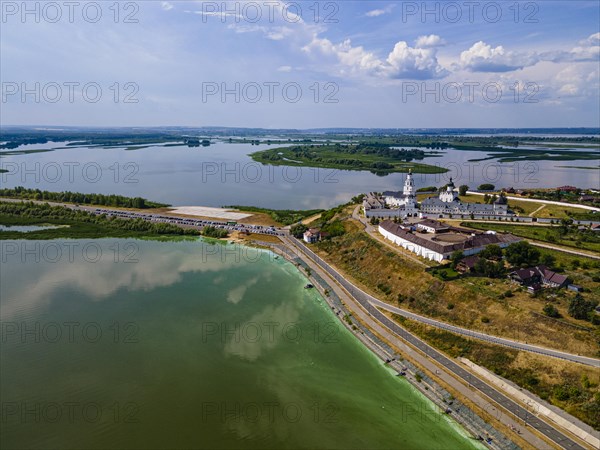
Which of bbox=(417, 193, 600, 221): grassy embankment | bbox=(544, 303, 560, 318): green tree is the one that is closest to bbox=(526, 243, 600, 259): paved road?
bbox=(417, 193, 600, 221): grassy embankment

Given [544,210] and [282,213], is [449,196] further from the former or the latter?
[282,213]

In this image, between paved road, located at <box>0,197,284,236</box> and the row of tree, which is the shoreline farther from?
the row of tree

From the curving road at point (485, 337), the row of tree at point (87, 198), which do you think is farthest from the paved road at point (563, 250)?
the row of tree at point (87, 198)

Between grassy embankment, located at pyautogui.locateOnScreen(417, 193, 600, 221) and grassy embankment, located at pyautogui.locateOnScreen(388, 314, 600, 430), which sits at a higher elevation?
grassy embankment, located at pyautogui.locateOnScreen(417, 193, 600, 221)

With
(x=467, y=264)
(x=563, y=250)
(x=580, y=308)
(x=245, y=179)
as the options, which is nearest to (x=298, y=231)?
(x=467, y=264)

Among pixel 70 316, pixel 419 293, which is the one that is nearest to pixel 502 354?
pixel 419 293

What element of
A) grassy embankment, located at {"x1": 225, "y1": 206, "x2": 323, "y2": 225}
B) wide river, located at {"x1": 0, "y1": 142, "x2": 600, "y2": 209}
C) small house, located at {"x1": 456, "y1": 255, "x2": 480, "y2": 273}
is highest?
wide river, located at {"x1": 0, "y1": 142, "x2": 600, "y2": 209}

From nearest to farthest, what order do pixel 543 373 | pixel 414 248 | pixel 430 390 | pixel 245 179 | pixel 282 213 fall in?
pixel 543 373, pixel 430 390, pixel 414 248, pixel 282 213, pixel 245 179
